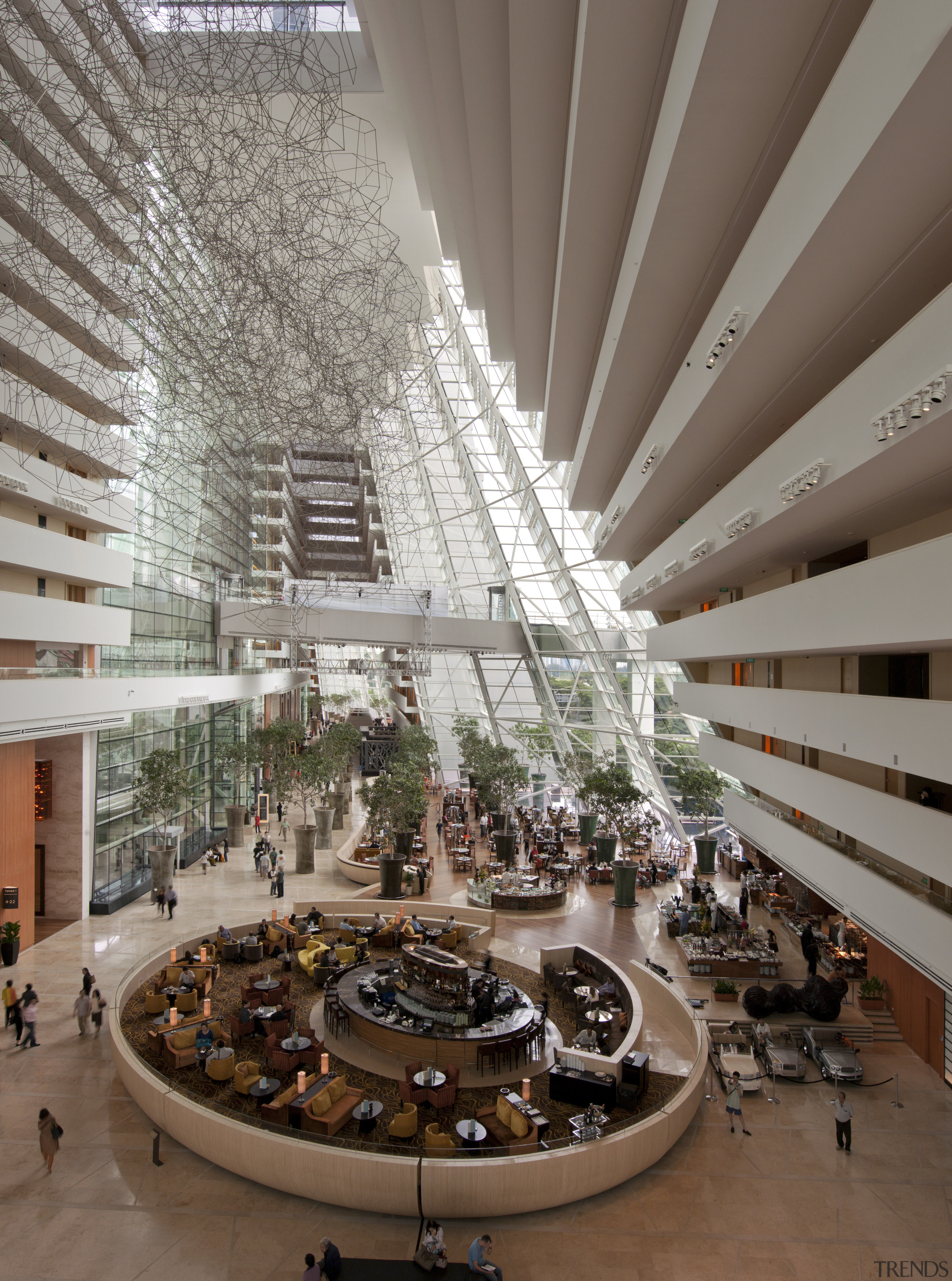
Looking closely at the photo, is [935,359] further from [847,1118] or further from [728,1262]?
[847,1118]

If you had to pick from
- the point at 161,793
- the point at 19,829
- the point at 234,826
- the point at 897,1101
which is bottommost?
the point at 897,1101

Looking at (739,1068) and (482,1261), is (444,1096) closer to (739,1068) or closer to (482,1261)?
(482,1261)

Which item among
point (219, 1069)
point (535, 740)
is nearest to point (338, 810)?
point (535, 740)

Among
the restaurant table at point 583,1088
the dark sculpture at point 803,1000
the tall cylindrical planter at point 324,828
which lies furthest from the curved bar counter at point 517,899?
the restaurant table at point 583,1088

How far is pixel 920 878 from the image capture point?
36.6 feet

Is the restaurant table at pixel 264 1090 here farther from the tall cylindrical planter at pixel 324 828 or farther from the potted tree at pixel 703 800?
the potted tree at pixel 703 800

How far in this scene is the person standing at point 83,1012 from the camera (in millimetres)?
13414

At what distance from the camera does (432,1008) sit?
44.8ft

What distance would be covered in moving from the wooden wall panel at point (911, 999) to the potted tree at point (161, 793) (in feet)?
55.9

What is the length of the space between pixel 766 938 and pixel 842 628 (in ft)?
43.5

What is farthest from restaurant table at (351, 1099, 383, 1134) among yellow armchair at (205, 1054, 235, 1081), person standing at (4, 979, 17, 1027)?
person standing at (4, 979, 17, 1027)

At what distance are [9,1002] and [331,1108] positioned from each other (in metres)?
6.57

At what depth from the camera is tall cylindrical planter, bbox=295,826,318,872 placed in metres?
25.0

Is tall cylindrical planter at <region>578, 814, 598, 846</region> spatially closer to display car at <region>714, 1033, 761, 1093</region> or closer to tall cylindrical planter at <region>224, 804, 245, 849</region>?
Result: tall cylindrical planter at <region>224, 804, 245, 849</region>
